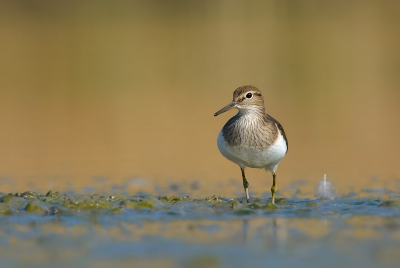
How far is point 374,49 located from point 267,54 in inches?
155

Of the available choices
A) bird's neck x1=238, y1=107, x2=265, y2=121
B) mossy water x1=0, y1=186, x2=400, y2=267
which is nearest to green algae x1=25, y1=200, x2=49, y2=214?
mossy water x1=0, y1=186, x2=400, y2=267

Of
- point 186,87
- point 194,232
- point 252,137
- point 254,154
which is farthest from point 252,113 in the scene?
point 186,87

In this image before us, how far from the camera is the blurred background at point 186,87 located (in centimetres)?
1262

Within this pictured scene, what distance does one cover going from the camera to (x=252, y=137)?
30.9ft

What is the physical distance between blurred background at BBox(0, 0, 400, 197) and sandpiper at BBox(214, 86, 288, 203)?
3.81 ft

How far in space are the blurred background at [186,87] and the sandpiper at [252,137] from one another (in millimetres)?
1163

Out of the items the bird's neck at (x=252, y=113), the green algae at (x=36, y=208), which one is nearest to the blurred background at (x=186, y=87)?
the bird's neck at (x=252, y=113)

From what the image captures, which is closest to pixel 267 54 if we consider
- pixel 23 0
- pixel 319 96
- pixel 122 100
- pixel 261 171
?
pixel 319 96

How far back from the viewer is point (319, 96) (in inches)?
806

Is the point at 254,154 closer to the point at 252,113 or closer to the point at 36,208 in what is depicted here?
the point at 252,113

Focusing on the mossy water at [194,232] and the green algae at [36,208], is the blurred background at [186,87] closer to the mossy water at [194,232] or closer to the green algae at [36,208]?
the mossy water at [194,232]

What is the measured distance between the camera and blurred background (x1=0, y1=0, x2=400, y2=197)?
1262 centimetres

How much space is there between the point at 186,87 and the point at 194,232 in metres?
14.9

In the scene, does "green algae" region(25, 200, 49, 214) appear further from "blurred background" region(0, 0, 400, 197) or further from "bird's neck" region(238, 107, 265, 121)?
"bird's neck" region(238, 107, 265, 121)
